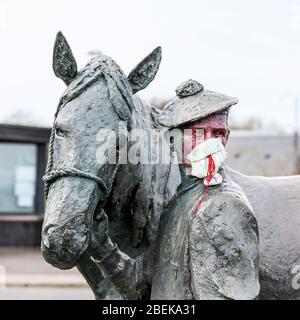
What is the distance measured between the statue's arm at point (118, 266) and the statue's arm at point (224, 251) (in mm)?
341

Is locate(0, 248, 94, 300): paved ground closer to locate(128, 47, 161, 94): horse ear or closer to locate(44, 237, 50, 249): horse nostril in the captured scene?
locate(128, 47, 161, 94): horse ear

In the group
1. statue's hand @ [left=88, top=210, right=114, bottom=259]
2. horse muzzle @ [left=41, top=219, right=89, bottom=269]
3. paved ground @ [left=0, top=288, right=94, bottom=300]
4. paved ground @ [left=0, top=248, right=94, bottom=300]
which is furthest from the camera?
paved ground @ [left=0, top=248, right=94, bottom=300]

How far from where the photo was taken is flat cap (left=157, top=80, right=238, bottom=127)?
2.65 m

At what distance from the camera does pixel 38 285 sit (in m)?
11.1

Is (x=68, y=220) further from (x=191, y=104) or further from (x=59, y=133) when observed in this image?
(x=191, y=104)

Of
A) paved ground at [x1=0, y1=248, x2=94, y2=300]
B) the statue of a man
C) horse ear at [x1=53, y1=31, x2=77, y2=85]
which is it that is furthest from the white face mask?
paved ground at [x1=0, y1=248, x2=94, y2=300]

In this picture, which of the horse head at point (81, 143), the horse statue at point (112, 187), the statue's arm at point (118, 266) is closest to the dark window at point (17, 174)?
the horse statue at point (112, 187)

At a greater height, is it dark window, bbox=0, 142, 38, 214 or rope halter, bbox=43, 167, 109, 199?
rope halter, bbox=43, 167, 109, 199

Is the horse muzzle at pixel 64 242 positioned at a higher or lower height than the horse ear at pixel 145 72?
lower

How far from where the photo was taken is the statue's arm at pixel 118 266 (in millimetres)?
2631

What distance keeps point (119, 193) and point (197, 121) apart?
1.33 feet

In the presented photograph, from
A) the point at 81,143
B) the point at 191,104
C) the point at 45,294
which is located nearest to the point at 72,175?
the point at 81,143

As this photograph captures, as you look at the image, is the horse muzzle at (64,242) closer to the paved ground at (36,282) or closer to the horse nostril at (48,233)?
the horse nostril at (48,233)
